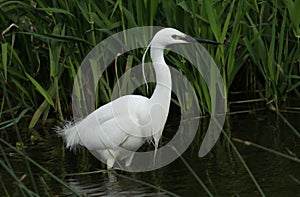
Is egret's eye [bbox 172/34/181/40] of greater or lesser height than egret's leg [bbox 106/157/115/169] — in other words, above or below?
above

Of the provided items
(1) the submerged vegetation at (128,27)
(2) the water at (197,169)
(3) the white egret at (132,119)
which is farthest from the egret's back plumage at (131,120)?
(1) the submerged vegetation at (128,27)

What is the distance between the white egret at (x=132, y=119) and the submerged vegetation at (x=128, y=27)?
1.57 ft

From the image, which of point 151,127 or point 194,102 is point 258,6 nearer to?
point 194,102

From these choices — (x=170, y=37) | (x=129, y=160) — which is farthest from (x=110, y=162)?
(x=170, y=37)

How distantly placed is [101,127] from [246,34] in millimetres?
1573

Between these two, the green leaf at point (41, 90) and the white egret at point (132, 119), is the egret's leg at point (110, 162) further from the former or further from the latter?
the green leaf at point (41, 90)

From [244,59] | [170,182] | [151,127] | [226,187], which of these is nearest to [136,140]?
[151,127]

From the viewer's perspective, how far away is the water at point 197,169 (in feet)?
13.3

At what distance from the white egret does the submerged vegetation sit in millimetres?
480

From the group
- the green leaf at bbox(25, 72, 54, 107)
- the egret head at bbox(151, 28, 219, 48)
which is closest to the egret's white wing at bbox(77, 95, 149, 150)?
the egret head at bbox(151, 28, 219, 48)

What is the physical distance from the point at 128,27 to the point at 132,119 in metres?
0.96

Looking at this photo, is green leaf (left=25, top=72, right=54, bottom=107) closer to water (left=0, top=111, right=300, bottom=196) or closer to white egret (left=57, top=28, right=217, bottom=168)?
water (left=0, top=111, right=300, bottom=196)

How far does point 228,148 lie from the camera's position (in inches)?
198

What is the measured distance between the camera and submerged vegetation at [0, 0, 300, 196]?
529 centimetres
